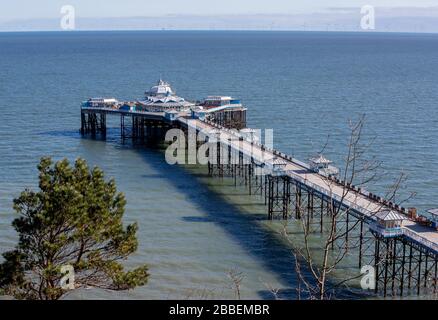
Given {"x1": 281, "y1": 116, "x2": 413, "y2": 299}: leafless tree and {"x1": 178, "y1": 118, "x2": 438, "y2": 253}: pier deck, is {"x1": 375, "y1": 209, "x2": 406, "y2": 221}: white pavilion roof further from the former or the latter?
{"x1": 281, "y1": 116, "x2": 413, "y2": 299}: leafless tree

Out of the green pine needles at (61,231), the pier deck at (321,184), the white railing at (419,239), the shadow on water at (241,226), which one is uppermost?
the green pine needles at (61,231)

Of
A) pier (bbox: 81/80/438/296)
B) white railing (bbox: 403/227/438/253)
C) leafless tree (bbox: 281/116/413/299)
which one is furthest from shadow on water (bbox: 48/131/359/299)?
white railing (bbox: 403/227/438/253)

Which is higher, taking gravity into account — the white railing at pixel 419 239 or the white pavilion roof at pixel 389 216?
the white pavilion roof at pixel 389 216

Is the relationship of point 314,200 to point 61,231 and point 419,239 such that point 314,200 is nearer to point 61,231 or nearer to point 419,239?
point 419,239

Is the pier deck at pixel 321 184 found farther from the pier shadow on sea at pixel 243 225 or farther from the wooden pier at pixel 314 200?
the pier shadow on sea at pixel 243 225

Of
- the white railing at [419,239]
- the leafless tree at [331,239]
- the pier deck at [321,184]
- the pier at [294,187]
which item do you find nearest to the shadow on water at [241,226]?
the leafless tree at [331,239]

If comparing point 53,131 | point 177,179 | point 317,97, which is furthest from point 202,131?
point 317,97
